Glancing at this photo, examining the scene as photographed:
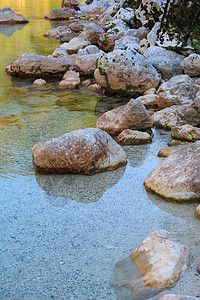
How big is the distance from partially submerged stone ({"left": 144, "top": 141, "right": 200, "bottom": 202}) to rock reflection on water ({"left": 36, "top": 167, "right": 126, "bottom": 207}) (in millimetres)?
550

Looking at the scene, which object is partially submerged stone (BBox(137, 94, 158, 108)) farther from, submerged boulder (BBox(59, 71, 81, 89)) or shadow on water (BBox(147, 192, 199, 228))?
shadow on water (BBox(147, 192, 199, 228))

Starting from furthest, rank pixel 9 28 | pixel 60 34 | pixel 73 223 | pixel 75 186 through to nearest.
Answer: pixel 9 28 → pixel 60 34 → pixel 75 186 → pixel 73 223

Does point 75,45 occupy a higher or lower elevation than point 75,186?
lower

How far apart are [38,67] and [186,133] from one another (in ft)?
18.8

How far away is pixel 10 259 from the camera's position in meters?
2.73

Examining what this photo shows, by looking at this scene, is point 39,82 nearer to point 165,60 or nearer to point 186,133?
point 165,60

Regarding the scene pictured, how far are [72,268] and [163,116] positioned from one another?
3873mm

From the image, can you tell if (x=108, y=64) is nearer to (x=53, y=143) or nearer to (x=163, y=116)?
(x=163, y=116)

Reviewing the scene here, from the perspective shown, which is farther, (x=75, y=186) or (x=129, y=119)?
(x=129, y=119)

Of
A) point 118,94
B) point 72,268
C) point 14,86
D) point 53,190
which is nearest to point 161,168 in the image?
point 53,190

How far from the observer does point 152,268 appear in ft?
7.88

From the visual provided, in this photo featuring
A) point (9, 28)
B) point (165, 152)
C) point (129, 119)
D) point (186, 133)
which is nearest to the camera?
point (165, 152)

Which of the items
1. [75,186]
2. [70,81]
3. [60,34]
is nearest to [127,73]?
[70,81]

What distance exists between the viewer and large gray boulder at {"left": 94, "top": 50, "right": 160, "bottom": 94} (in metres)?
7.64
